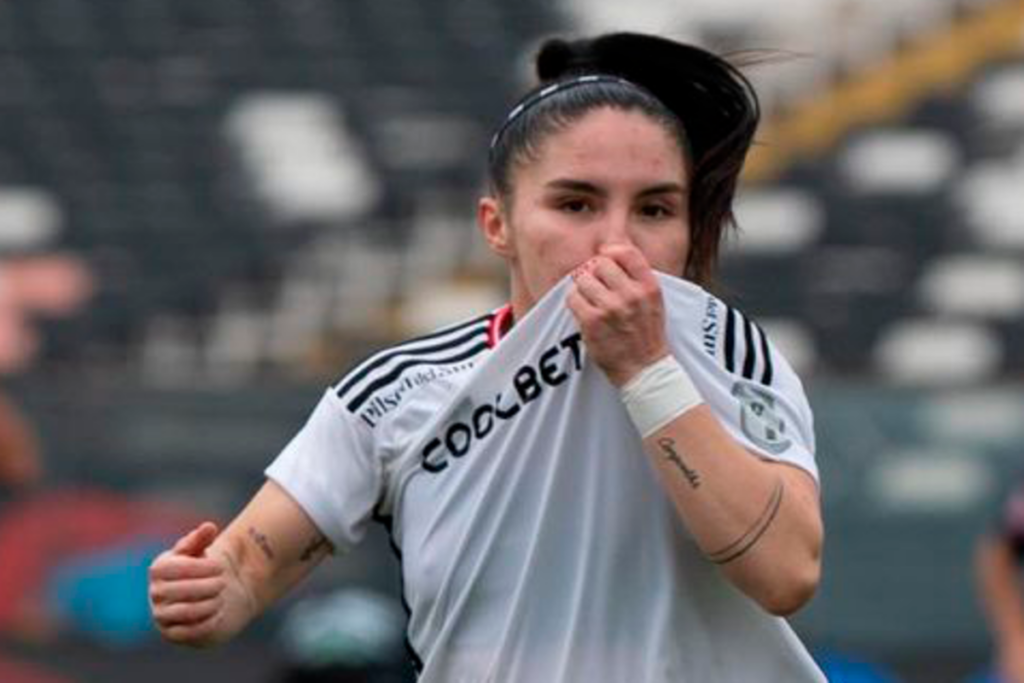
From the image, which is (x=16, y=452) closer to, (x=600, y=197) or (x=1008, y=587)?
(x=1008, y=587)

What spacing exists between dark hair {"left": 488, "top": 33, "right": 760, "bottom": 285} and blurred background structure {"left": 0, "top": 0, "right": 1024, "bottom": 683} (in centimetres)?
421

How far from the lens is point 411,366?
3422 millimetres

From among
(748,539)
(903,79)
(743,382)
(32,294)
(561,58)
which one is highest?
(561,58)

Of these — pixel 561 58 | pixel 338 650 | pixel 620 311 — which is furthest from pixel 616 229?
pixel 338 650

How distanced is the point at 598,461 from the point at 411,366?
15.0 inches

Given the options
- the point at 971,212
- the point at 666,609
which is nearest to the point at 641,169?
the point at 666,609

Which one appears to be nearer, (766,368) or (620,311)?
(620,311)

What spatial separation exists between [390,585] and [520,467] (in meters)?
5.83

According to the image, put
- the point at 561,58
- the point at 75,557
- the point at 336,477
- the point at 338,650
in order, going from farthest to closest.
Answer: the point at 75,557
the point at 338,650
the point at 561,58
the point at 336,477

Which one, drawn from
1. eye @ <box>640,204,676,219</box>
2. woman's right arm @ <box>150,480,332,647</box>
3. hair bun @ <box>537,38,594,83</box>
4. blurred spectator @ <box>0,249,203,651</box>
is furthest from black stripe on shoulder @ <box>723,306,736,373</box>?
blurred spectator @ <box>0,249,203,651</box>

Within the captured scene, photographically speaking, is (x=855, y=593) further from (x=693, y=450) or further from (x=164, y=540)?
(x=693, y=450)

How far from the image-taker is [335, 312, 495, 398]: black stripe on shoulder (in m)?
3.44

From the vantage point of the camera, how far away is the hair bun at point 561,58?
353 cm

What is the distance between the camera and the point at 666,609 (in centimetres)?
311
